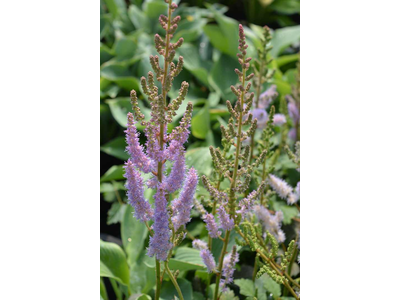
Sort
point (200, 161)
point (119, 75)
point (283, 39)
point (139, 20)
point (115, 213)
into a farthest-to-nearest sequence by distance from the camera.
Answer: point (139, 20), point (283, 39), point (119, 75), point (115, 213), point (200, 161)

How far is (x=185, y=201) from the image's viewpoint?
76 centimetres

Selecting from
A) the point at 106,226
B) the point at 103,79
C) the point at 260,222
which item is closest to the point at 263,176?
the point at 260,222

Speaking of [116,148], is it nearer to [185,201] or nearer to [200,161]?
[200,161]

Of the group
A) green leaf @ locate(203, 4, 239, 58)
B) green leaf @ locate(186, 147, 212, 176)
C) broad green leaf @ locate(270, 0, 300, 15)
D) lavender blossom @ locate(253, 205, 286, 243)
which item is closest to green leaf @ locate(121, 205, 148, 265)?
green leaf @ locate(186, 147, 212, 176)

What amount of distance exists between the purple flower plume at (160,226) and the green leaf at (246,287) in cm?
35

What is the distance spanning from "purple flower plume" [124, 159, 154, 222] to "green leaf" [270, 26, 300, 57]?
5.86ft

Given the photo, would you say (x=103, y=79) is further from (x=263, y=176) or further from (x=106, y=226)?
(x=263, y=176)

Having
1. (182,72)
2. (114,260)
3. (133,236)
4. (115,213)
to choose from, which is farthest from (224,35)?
(114,260)

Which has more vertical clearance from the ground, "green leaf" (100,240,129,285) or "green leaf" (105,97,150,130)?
"green leaf" (105,97,150,130)

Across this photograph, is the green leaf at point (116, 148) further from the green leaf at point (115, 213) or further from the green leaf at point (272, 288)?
the green leaf at point (272, 288)

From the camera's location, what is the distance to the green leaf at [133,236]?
4.30 feet

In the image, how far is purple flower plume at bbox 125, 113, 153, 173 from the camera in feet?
2.38

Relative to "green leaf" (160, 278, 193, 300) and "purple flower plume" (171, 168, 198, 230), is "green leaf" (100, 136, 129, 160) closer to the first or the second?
"green leaf" (160, 278, 193, 300)

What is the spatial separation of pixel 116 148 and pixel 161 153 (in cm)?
123
